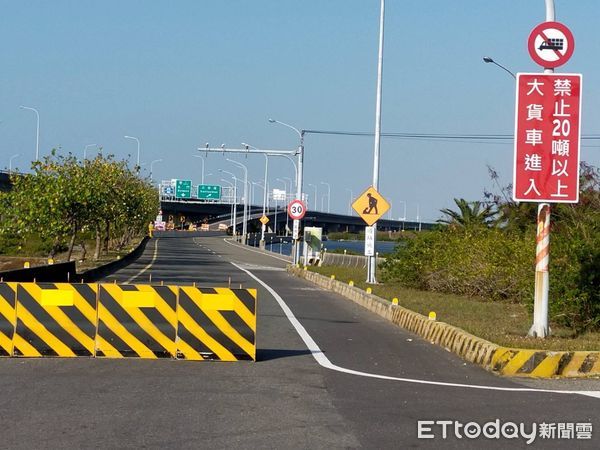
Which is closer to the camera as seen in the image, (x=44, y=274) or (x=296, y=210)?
(x=44, y=274)

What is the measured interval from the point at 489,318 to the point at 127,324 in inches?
327

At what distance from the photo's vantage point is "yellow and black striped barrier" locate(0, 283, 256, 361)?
497 inches

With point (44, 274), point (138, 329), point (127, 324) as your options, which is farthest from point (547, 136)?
point (44, 274)

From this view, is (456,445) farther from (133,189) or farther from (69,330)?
(133,189)

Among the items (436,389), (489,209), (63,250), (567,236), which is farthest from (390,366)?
(63,250)

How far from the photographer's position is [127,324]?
41.6 ft

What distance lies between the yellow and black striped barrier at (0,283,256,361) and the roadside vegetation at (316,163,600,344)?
12.9 ft

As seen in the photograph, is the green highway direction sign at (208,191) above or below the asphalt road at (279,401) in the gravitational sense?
above

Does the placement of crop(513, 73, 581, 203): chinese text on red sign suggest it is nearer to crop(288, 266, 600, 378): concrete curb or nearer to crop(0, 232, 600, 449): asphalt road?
crop(288, 266, 600, 378): concrete curb

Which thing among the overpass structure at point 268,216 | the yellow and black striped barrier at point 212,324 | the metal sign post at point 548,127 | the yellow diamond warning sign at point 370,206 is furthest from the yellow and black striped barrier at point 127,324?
the overpass structure at point 268,216

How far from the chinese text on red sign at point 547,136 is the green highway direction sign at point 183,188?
117 meters

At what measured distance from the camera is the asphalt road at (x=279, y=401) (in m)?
8.09

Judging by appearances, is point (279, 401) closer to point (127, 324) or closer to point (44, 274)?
point (127, 324)

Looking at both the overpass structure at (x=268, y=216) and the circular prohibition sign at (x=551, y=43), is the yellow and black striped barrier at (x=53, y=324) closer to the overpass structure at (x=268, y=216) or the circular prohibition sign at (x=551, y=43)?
the circular prohibition sign at (x=551, y=43)
